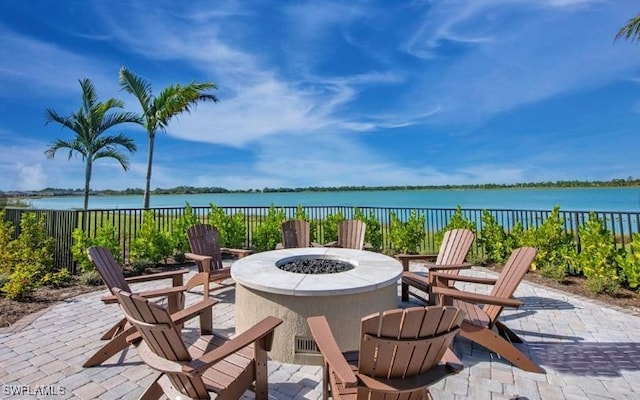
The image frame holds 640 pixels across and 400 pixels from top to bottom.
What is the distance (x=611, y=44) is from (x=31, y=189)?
87.2ft

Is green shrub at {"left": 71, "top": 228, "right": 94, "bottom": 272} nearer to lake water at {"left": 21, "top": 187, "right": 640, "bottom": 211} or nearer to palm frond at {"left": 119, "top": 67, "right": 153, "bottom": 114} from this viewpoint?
lake water at {"left": 21, "top": 187, "right": 640, "bottom": 211}

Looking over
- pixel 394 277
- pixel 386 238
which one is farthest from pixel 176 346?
pixel 386 238

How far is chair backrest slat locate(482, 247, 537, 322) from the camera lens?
9.20ft

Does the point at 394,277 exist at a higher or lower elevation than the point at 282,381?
higher

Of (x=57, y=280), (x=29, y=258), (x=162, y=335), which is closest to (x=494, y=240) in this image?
(x=162, y=335)

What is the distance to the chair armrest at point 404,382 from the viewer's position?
1.50 metres

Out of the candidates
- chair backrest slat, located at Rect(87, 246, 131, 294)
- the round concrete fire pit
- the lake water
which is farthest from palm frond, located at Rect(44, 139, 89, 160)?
the round concrete fire pit

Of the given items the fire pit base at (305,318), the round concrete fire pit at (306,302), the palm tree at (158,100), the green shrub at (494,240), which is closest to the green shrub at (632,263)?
the green shrub at (494,240)

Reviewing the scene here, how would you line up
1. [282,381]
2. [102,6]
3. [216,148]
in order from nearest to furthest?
[282,381]
[102,6]
[216,148]

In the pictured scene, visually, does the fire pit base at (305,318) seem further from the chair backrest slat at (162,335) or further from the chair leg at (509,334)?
the chair leg at (509,334)

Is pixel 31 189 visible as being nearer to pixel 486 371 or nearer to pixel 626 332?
pixel 486 371

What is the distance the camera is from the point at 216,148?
3366cm

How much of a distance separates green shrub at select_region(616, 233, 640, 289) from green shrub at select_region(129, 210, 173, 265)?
8.15 meters

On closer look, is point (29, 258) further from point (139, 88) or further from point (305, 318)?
point (139, 88)
